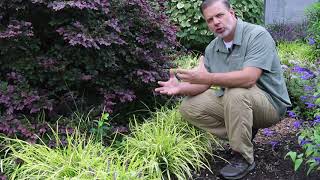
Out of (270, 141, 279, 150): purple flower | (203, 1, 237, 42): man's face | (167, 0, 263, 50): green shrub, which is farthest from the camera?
(167, 0, 263, 50): green shrub

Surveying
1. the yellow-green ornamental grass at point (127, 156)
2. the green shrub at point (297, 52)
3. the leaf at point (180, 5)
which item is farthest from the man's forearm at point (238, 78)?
the leaf at point (180, 5)

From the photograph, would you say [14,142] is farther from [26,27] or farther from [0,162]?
[26,27]

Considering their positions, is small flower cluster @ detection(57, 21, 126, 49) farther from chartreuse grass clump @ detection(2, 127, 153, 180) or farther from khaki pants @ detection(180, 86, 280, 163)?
khaki pants @ detection(180, 86, 280, 163)

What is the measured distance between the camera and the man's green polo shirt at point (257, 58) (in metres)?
3.48

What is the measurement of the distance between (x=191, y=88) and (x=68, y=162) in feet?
3.86

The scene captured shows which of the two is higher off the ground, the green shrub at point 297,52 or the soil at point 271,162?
the soil at point 271,162

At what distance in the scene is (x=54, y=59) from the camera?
376 cm

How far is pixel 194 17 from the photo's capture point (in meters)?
6.89

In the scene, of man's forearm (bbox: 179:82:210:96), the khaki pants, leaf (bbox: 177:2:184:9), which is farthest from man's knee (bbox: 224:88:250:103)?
leaf (bbox: 177:2:184:9)

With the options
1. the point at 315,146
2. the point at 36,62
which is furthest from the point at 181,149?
the point at 36,62

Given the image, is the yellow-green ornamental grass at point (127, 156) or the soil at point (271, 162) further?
the soil at point (271, 162)

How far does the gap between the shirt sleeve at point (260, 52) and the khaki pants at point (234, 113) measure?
19 centimetres

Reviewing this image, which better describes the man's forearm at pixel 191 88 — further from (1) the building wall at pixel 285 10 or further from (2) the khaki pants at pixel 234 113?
(1) the building wall at pixel 285 10

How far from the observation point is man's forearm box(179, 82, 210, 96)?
3.78m
